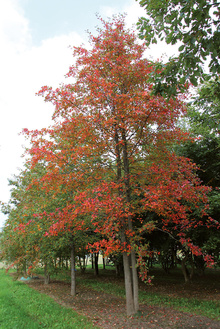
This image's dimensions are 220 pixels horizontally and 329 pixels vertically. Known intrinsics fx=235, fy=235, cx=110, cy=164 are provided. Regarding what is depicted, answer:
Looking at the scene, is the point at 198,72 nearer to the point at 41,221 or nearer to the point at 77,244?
the point at 41,221

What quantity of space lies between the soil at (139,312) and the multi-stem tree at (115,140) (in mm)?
666

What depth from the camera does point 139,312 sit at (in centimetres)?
776

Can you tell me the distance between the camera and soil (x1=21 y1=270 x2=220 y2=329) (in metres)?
6.93

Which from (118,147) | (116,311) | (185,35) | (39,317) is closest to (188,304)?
(116,311)

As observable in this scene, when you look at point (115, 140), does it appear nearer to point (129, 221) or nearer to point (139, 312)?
point (129, 221)

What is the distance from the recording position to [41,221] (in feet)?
32.0

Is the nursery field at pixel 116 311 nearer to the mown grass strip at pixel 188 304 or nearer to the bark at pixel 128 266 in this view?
the mown grass strip at pixel 188 304

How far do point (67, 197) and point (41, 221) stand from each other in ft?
→ 4.71

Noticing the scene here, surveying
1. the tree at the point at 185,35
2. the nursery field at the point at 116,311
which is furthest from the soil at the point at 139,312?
the tree at the point at 185,35

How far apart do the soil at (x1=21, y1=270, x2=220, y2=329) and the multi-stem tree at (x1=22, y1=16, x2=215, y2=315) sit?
67cm

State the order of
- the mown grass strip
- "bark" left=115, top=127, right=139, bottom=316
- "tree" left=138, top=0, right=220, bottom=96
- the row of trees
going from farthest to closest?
the mown grass strip → "bark" left=115, top=127, right=139, bottom=316 → the row of trees → "tree" left=138, top=0, right=220, bottom=96

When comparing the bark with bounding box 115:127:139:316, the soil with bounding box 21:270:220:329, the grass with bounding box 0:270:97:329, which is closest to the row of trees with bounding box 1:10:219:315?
the bark with bounding box 115:127:139:316

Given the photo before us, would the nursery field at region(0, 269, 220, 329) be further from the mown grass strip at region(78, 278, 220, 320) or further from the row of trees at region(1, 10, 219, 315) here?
the row of trees at region(1, 10, 219, 315)

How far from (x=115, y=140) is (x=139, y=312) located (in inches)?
229
